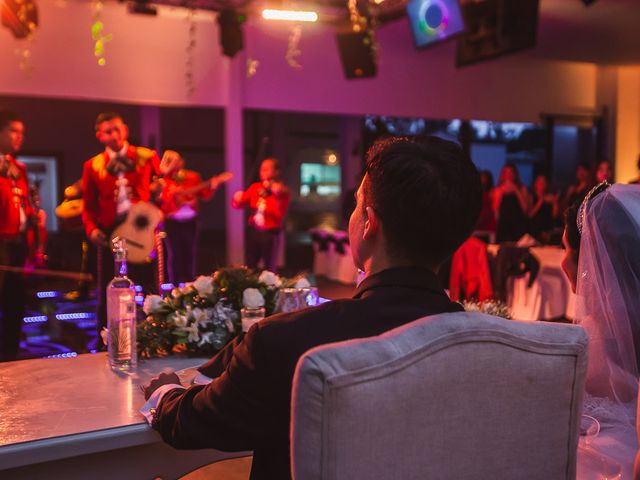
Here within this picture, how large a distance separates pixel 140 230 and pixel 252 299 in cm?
329

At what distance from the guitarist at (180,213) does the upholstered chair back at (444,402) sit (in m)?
6.23

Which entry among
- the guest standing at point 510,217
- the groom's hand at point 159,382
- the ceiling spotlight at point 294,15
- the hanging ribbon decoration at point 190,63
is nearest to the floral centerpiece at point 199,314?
the groom's hand at point 159,382

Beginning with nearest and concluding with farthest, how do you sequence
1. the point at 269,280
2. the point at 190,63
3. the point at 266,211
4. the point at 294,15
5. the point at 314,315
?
1. the point at 314,315
2. the point at 269,280
3. the point at 294,15
4. the point at 266,211
5. the point at 190,63

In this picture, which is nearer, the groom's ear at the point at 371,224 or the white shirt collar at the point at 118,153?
the groom's ear at the point at 371,224

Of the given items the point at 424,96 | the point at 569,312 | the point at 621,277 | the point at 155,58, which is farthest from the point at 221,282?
the point at 424,96

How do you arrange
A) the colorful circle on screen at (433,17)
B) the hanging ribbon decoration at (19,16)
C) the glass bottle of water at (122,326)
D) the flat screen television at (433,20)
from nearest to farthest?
the glass bottle of water at (122,326), the hanging ribbon decoration at (19,16), the flat screen television at (433,20), the colorful circle on screen at (433,17)

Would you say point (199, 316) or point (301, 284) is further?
point (301, 284)

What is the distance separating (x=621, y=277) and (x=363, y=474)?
1.29m

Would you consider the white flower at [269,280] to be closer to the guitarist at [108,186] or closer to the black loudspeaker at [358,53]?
the guitarist at [108,186]

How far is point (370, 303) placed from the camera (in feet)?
3.96

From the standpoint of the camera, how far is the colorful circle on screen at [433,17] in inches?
268

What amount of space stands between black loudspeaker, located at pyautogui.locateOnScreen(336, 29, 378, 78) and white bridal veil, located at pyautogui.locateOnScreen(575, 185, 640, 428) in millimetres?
6101

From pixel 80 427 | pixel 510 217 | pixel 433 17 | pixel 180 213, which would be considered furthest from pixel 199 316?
pixel 510 217

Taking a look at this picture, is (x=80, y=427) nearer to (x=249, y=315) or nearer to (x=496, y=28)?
(x=249, y=315)
